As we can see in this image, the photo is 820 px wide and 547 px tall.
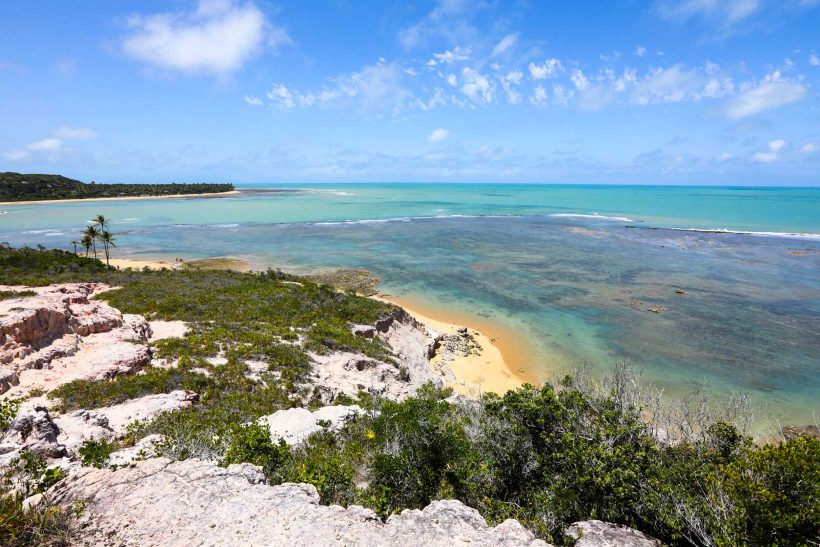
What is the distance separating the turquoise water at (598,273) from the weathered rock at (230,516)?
649 inches

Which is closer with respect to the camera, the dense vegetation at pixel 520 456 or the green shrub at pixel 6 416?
the dense vegetation at pixel 520 456

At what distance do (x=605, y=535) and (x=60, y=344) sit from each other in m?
19.3

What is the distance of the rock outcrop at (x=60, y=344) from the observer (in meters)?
13.6

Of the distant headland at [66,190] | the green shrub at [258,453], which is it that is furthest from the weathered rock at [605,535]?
the distant headland at [66,190]

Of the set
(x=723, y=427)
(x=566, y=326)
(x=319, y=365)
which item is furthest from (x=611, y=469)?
(x=566, y=326)

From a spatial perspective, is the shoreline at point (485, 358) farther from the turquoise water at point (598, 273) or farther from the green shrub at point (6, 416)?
the green shrub at point (6, 416)

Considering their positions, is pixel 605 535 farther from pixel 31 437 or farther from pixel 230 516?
pixel 31 437

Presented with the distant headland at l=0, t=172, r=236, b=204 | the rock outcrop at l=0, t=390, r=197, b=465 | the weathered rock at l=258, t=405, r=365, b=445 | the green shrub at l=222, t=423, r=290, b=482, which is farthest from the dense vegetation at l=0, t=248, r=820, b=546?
the distant headland at l=0, t=172, r=236, b=204

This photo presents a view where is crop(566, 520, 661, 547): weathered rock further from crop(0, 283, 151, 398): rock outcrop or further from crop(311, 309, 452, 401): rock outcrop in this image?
crop(0, 283, 151, 398): rock outcrop

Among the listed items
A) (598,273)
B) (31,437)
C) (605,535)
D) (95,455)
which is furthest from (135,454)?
(598,273)

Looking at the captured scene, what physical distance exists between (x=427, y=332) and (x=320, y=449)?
16335mm

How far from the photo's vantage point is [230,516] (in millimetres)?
6688

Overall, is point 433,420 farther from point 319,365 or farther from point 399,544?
point 319,365

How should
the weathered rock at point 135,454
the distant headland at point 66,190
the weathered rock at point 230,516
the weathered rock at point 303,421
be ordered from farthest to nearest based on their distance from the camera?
the distant headland at point 66,190 → the weathered rock at point 303,421 → the weathered rock at point 135,454 → the weathered rock at point 230,516
